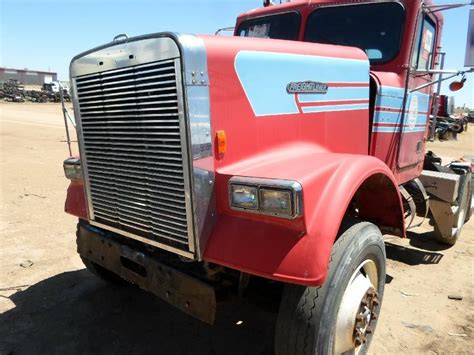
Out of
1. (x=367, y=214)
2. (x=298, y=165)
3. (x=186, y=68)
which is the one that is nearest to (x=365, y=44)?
(x=367, y=214)

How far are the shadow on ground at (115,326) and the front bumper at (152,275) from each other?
60 cm

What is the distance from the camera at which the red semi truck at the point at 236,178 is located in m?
2.14

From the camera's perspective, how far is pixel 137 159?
2439mm

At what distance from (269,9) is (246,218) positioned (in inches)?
112

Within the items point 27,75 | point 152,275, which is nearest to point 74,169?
point 152,275

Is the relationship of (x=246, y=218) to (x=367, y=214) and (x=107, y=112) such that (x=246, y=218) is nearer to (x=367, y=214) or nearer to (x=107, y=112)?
(x=107, y=112)

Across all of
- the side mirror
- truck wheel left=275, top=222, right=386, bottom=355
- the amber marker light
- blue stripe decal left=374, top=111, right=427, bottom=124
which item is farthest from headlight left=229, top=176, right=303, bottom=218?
the side mirror

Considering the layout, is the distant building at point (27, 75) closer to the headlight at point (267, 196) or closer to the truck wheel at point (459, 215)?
the truck wheel at point (459, 215)

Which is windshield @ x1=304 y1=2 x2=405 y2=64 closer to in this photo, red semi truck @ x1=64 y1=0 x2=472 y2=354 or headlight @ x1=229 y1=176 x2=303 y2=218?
red semi truck @ x1=64 y1=0 x2=472 y2=354

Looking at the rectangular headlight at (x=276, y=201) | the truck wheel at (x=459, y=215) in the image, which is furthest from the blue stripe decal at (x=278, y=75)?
the truck wheel at (x=459, y=215)

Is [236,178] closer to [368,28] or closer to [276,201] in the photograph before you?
[276,201]

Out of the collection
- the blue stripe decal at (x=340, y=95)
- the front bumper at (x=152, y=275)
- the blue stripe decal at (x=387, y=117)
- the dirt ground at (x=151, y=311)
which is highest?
the blue stripe decal at (x=340, y=95)

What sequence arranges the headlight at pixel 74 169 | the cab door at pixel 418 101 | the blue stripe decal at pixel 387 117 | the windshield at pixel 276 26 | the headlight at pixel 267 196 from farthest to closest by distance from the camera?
the windshield at pixel 276 26
the cab door at pixel 418 101
the blue stripe decal at pixel 387 117
the headlight at pixel 74 169
the headlight at pixel 267 196

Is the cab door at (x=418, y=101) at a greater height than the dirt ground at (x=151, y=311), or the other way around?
the cab door at (x=418, y=101)
